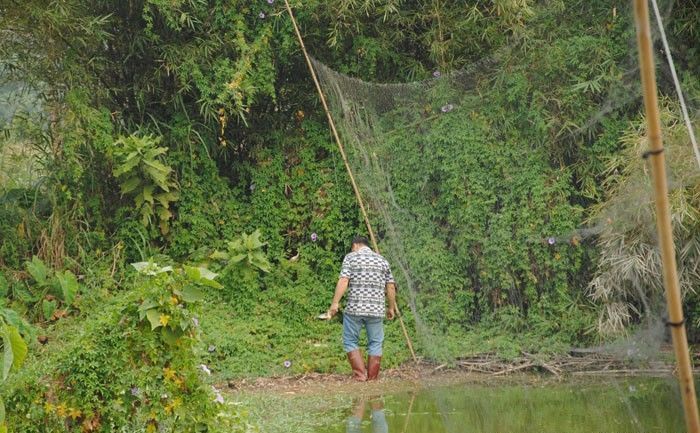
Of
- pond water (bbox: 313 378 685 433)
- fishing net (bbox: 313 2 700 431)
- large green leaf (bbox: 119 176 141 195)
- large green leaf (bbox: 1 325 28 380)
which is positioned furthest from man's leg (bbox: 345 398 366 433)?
large green leaf (bbox: 119 176 141 195)

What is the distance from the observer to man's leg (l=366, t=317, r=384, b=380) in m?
9.93

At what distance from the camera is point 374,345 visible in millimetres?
9945

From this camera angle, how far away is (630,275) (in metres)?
9.59

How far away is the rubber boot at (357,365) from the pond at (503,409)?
67 cm

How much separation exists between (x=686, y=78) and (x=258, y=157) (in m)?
4.62

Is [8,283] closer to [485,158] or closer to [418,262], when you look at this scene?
[418,262]

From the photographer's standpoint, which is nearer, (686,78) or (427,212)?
(686,78)

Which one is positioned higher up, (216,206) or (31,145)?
(31,145)

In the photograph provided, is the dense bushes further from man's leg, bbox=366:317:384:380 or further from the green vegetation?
man's leg, bbox=366:317:384:380

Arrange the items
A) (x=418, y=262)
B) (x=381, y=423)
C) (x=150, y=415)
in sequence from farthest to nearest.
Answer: (x=418, y=262)
(x=381, y=423)
(x=150, y=415)

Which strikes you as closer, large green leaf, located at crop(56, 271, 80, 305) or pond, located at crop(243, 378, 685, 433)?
pond, located at crop(243, 378, 685, 433)

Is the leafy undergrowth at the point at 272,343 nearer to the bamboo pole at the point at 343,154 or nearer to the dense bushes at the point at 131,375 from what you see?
the bamboo pole at the point at 343,154

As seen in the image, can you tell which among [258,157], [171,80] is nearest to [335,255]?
[258,157]

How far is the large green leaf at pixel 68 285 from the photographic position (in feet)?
35.2
